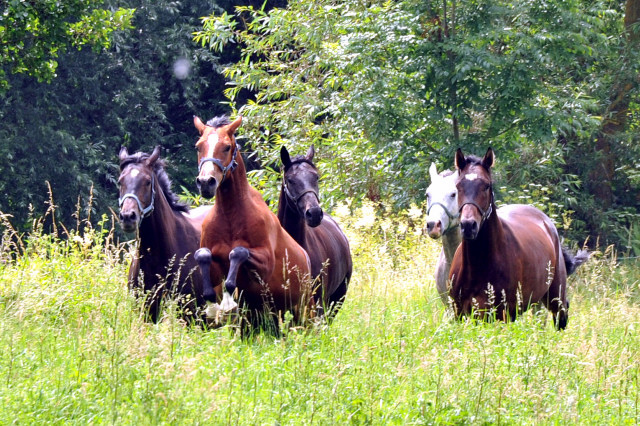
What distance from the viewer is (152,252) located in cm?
829

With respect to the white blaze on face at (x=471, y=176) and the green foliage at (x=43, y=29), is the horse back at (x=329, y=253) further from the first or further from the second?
the green foliage at (x=43, y=29)

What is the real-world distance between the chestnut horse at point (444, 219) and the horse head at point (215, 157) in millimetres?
2194

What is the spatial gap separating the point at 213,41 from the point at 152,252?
938cm

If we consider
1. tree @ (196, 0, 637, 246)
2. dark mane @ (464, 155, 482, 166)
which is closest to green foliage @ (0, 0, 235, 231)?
tree @ (196, 0, 637, 246)

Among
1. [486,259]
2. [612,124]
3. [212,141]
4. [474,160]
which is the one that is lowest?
[612,124]

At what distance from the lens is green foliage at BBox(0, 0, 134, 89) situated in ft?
42.2

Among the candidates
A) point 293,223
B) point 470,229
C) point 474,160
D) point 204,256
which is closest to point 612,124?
point 474,160

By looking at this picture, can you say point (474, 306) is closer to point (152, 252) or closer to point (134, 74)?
point (152, 252)

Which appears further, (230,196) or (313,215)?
(313,215)

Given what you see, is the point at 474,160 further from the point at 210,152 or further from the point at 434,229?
the point at 210,152

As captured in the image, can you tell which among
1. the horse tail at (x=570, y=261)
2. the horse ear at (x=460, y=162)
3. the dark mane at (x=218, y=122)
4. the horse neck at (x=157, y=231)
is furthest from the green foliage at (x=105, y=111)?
the horse ear at (x=460, y=162)

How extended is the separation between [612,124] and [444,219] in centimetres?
1412

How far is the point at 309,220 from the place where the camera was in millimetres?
8484

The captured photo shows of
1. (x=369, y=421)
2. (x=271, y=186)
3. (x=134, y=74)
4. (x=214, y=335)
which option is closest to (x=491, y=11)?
(x=271, y=186)
